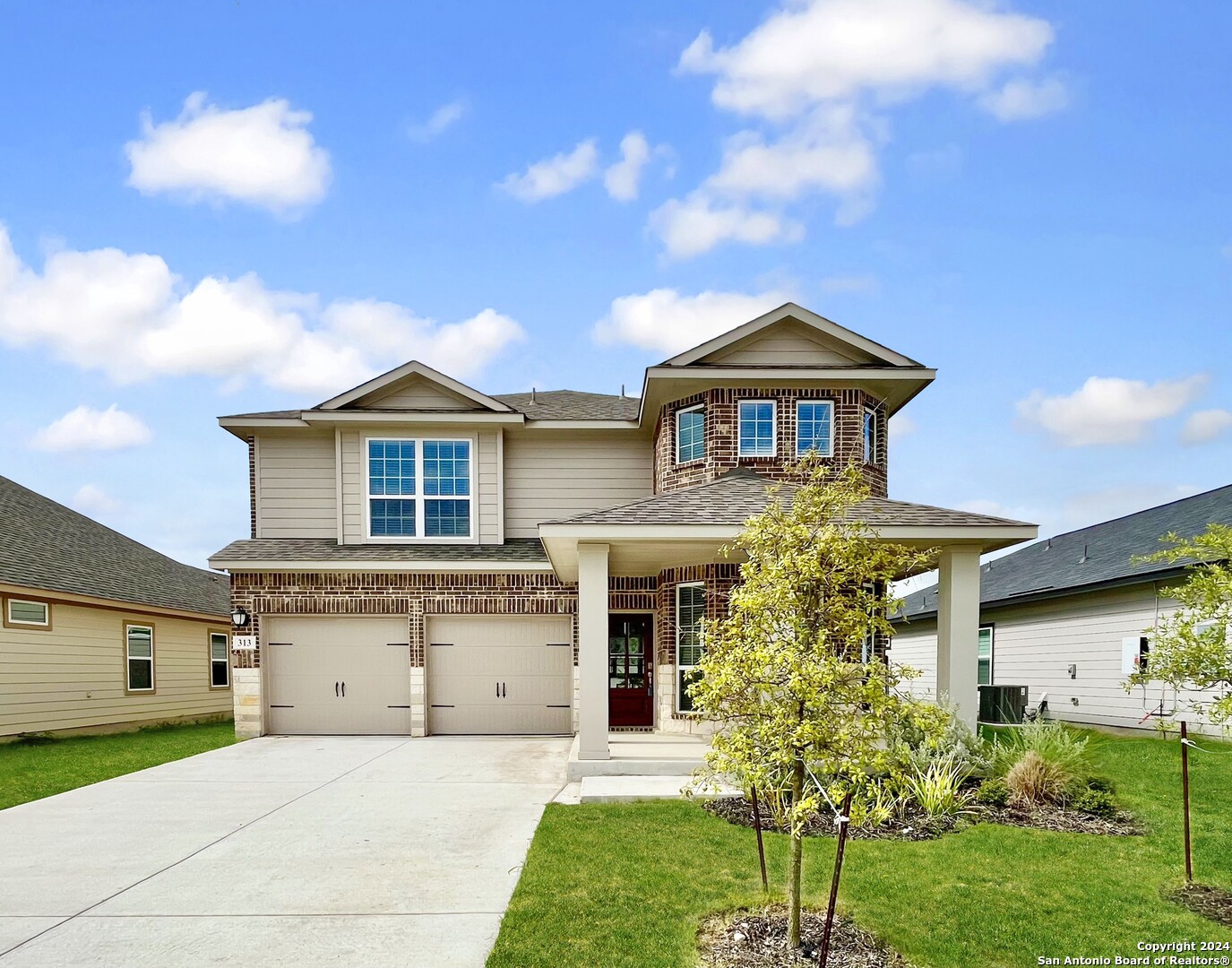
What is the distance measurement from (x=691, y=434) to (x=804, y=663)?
9.69m

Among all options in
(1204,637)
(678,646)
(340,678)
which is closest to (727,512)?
(678,646)

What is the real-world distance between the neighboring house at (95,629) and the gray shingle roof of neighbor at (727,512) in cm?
1175

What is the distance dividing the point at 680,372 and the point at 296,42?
715 cm

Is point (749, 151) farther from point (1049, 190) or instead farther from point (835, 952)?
point (835, 952)

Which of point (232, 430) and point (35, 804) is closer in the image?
point (35, 804)

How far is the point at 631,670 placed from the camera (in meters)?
14.4

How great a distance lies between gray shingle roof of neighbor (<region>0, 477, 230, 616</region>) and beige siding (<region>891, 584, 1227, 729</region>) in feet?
63.2

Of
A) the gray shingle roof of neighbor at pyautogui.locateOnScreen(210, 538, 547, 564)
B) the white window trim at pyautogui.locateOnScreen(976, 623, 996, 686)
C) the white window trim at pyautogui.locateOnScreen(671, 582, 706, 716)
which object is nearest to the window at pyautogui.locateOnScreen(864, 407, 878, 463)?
the white window trim at pyautogui.locateOnScreen(671, 582, 706, 716)

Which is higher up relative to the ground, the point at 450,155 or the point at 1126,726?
the point at 450,155

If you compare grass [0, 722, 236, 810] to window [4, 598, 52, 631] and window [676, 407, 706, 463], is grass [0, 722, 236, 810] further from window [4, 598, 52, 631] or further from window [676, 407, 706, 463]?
window [676, 407, 706, 463]

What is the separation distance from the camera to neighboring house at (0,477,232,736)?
14.8 meters

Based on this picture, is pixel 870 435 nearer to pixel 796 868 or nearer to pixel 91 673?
pixel 796 868

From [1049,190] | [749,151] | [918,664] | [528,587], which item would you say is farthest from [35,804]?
[918,664]

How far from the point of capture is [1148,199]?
457 inches
